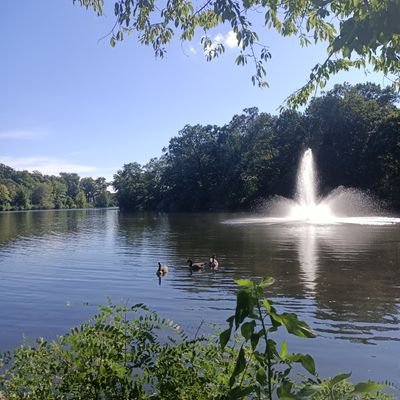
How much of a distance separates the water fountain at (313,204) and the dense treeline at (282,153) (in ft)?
5.13

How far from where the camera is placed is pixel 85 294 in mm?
14625

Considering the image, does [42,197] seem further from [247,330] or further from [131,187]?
[247,330]

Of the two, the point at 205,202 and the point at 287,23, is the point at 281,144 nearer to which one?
the point at 205,202

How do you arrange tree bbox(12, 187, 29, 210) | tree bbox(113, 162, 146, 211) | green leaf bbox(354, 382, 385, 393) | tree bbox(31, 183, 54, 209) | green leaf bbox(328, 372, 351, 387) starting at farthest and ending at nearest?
tree bbox(31, 183, 54, 209) < tree bbox(12, 187, 29, 210) < tree bbox(113, 162, 146, 211) < green leaf bbox(328, 372, 351, 387) < green leaf bbox(354, 382, 385, 393)

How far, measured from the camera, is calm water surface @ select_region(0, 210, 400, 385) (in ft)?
30.7

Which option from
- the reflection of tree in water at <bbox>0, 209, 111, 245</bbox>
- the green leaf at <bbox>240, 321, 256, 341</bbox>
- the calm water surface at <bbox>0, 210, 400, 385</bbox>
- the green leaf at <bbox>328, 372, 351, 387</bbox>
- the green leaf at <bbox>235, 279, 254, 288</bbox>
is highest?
the green leaf at <bbox>235, 279, 254, 288</bbox>

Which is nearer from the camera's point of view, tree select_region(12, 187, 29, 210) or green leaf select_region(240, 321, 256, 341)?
green leaf select_region(240, 321, 256, 341)

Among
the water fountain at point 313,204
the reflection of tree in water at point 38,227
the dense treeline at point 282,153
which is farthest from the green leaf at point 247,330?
the dense treeline at point 282,153

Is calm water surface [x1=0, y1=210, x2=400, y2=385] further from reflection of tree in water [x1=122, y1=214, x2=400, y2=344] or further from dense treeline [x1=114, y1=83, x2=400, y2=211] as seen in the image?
dense treeline [x1=114, y1=83, x2=400, y2=211]

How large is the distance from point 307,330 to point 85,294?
525 inches

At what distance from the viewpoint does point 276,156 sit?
283 feet

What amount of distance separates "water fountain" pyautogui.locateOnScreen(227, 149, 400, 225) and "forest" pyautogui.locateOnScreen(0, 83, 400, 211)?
1506mm

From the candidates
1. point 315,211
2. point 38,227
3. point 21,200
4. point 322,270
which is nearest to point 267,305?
point 322,270

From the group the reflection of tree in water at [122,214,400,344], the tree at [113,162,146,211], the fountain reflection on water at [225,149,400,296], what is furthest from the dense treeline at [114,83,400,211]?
the reflection of tree in water at [122,214,400,344]
